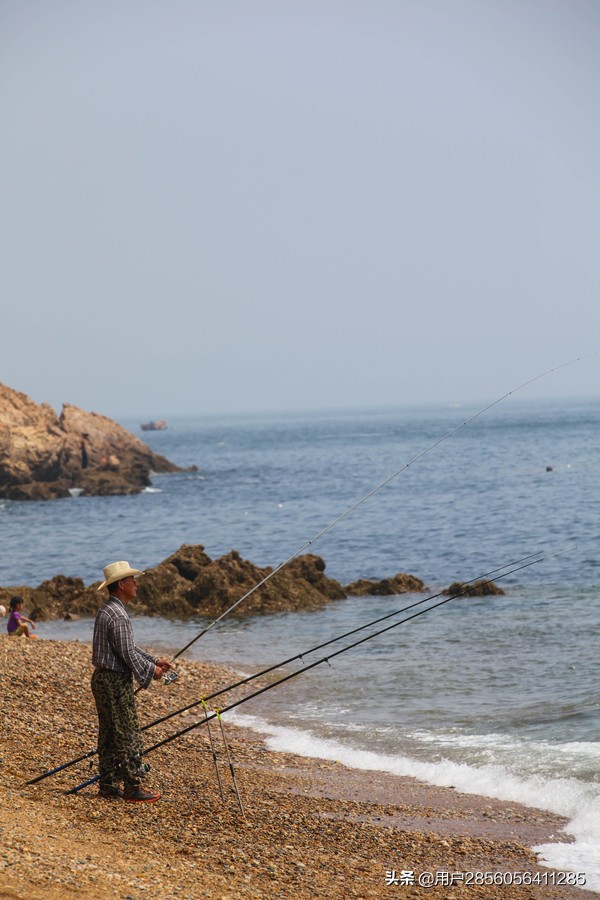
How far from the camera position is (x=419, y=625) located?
1673 cm

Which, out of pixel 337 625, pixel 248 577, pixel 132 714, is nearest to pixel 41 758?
pixel 132 714

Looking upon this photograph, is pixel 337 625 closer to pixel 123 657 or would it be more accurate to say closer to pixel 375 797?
pixel 375 797

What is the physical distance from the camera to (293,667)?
13797 millimetres

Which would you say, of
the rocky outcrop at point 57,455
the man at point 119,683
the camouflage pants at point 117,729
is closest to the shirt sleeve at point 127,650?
the man at point 119,683

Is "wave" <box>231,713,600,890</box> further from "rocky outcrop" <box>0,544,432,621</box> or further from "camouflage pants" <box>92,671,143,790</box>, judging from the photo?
"rocky outcrop" <box>0,544,432,621</box>

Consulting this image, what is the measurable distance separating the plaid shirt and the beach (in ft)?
3.07

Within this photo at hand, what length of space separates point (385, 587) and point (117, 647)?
Result: 13783 millimetres

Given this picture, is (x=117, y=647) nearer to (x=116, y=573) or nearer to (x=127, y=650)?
(x=127, y=650)

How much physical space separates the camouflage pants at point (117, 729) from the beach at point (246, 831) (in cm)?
21

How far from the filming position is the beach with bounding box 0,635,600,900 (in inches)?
221

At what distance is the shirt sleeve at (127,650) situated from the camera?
6.80 m

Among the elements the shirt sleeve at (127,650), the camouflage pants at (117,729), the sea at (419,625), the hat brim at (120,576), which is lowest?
the sea at (419,625)

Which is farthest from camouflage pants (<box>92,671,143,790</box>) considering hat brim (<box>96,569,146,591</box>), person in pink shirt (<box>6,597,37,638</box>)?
person in pink shirt (<box>6,597,37,638</box>)

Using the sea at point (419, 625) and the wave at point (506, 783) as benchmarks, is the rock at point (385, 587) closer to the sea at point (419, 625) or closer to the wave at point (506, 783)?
the sea at point (419, 625)
